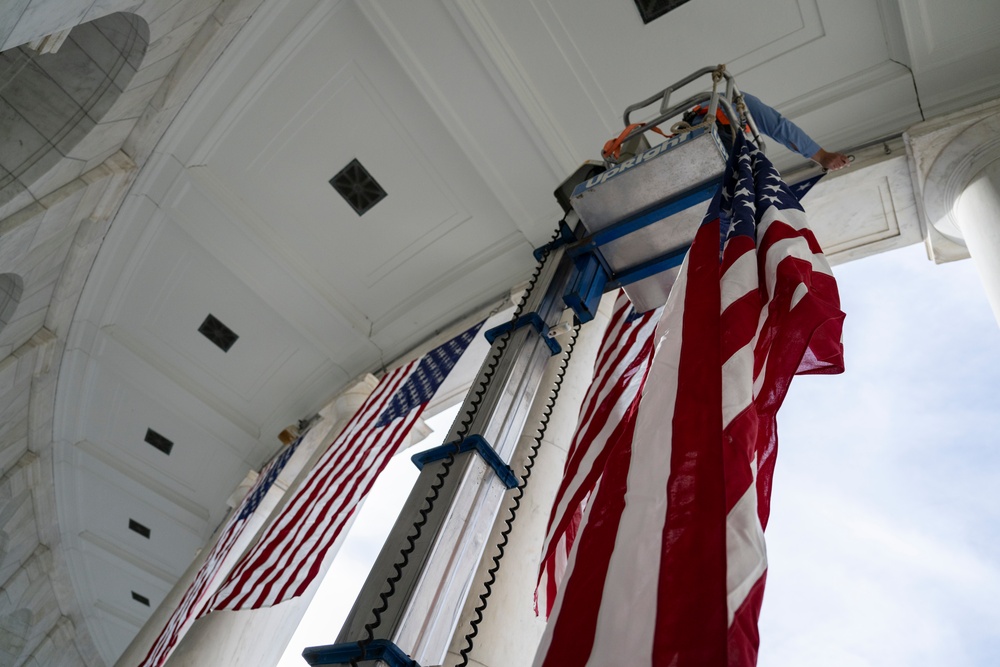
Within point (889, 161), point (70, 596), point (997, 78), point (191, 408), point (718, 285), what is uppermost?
point (997, 78)

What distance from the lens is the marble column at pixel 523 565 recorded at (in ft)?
9.84

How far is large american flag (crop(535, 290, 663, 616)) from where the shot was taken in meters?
2.25

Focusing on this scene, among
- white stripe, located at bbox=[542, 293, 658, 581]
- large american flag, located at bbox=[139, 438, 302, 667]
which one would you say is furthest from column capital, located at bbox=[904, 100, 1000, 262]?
large american flag, located at bbox=[139, 438, 302, 667]

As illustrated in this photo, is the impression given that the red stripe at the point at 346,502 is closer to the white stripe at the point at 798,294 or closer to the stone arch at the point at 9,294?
the white stripe at the point at 798,294

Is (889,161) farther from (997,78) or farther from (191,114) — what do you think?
(191,114)

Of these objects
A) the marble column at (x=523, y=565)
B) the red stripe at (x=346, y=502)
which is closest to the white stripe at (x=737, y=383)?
the marble column at (x=523, y=565)

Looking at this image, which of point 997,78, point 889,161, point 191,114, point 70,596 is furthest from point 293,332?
point 70,596

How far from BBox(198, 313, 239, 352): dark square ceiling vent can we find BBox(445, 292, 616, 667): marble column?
5.67 meters

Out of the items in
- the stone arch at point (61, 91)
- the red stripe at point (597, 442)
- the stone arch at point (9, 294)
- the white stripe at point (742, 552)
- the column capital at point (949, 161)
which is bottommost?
the white stripe at point (742, 552)

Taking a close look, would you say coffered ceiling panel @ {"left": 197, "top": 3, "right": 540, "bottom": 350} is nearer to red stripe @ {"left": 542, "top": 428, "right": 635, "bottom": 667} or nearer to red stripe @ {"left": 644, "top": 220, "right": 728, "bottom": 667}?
red stripe @ {"left": 644, "top": 220, "right": 728, "bottom": 667}

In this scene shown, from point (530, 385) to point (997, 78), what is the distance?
16.7 feet

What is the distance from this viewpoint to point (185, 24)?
5.69 meters

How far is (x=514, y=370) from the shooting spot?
2033mm

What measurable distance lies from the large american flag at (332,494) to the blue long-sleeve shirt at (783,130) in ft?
10.7
